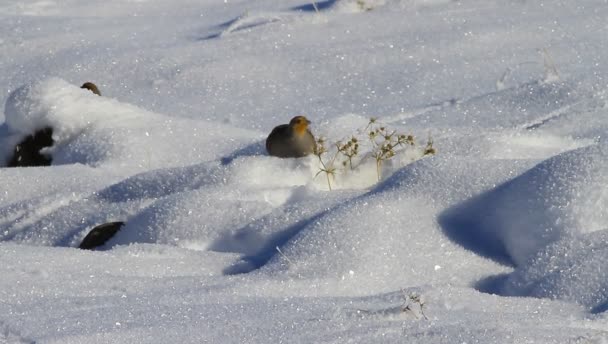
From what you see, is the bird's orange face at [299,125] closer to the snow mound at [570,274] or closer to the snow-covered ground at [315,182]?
the snow-covered ground at [315,182]

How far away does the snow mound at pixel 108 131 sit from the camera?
4262mm

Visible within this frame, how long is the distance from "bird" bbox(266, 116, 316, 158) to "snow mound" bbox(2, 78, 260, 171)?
13.8 inches

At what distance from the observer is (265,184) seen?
12.3ft

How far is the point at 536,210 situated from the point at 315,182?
1.01 m

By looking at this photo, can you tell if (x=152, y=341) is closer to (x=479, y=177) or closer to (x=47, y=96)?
(x=479, y=177)

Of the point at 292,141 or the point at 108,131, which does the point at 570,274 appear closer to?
the point at 292,141

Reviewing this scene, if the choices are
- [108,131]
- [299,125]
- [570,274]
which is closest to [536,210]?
[570,274]

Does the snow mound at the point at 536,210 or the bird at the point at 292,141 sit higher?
the snow mound at the point at 536,210

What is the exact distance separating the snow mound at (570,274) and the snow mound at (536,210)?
10 centimetres

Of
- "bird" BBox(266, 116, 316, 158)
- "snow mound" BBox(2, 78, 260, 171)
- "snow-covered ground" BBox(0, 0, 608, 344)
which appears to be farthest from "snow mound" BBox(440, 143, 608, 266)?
"snow mound" BBox(2, 78, 260, 171)

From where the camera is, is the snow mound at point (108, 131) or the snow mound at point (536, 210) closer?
the snow mound at point (536, 210)

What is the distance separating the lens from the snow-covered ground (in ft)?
7.91

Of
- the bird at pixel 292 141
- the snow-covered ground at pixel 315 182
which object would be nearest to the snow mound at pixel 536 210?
the snow-covered ground at pixel 315 182

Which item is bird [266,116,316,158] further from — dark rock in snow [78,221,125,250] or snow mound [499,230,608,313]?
snow mound [499,230,608,313]
